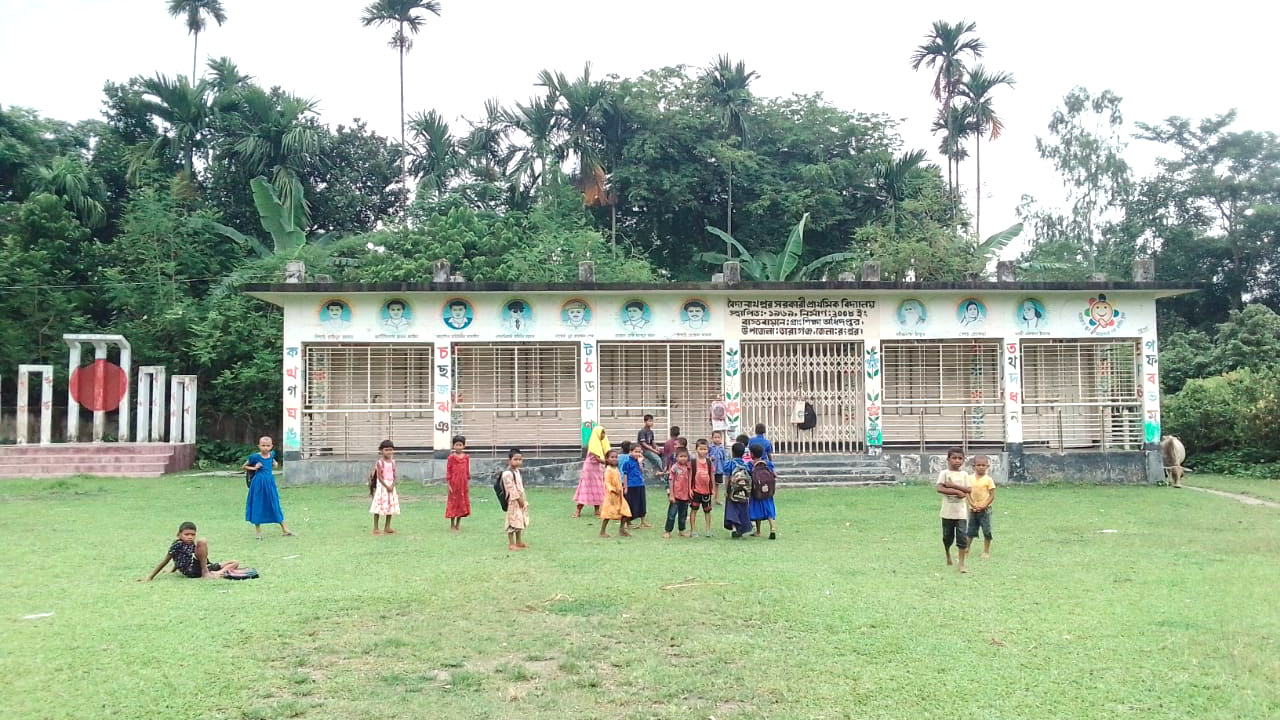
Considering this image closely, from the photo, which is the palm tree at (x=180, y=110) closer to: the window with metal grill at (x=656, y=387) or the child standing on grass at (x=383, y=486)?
the window with metal grill at (x=656, y=387)

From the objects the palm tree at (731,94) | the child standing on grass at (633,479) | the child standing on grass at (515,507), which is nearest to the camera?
the child standing on grass at (515,507)

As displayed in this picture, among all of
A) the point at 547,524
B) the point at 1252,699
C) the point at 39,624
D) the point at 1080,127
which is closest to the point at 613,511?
the point at 547,524

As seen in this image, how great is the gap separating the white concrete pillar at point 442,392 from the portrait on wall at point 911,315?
8198 millimetres

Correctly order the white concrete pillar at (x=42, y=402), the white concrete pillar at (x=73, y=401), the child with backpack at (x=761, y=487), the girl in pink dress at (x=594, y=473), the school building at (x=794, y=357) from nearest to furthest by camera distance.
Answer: the child with backpack at (x=761, y=487) < the girl in pink dress at (x=594, y=473) < the school building at (x=794, y=357) < the white concrete pillar at (x=42, y=402) < the white concrete pillar at (x=73, y=401)

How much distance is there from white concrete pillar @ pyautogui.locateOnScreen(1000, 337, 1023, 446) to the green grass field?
6.06 meters

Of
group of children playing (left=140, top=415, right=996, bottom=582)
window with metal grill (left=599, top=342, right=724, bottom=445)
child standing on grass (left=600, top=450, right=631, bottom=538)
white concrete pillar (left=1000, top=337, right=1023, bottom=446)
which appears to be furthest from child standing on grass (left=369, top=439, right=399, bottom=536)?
white concrete pillar (left=1000, top=337, right=1023, bottom=446)

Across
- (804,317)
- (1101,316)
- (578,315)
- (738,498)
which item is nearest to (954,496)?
(738,498)

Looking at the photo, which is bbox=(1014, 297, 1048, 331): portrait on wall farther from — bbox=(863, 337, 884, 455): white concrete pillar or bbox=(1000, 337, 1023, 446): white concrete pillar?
bbox=(863, 337, 884, 455): white concrete pillar

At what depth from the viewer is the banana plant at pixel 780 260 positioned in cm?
2503

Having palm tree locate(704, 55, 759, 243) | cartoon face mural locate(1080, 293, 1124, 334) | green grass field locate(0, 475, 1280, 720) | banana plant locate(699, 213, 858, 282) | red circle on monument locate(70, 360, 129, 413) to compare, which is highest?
palm tree locate(704, 55, 759, 243)

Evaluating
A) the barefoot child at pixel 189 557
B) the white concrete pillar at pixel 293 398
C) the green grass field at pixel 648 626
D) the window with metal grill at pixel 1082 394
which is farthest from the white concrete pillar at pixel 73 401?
the window with metal grill at pixel 1082 394

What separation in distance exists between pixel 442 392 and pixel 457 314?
1.44 m

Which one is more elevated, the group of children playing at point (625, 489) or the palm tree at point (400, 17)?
the palm tree at point (400, 17)

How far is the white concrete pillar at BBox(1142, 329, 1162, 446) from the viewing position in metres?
17.6
